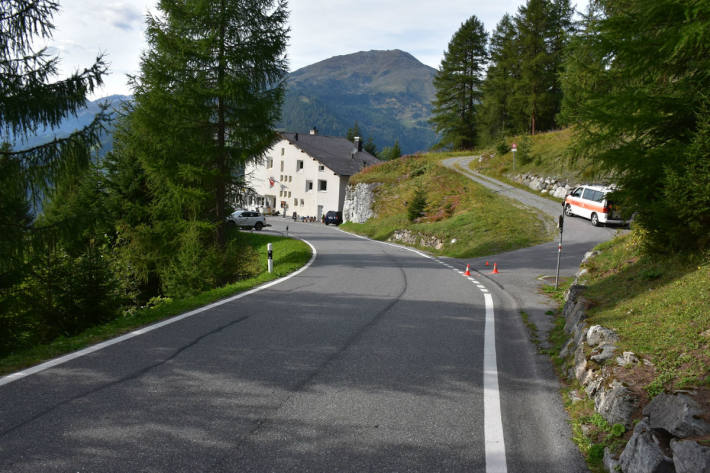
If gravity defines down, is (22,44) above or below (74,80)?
above

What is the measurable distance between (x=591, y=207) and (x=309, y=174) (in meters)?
44.5

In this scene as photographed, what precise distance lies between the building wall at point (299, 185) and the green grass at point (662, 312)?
5335 cm

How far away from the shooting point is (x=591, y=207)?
25812 millimetres

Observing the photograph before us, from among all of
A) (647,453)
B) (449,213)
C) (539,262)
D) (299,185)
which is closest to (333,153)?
(299,185)

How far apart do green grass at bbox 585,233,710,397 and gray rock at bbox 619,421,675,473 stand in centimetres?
83

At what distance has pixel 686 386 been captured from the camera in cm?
405

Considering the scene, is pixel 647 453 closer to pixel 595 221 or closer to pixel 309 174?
pixel 595 221

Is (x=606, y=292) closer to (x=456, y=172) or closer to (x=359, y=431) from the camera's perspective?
(x=359, y=431)

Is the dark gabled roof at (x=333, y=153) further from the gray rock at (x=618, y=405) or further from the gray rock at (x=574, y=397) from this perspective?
the gray rock at (x=618, y=405)

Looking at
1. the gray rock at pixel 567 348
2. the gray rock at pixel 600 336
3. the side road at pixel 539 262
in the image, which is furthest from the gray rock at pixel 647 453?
the side road at pixel 539 262

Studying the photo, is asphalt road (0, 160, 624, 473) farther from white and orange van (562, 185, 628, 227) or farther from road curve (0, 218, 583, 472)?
white and orange van (562, 185, 628, 227)

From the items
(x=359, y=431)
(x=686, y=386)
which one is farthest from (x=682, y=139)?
(x=359, y=431)

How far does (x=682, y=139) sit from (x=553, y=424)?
6.10 meters

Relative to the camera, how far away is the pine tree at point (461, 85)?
202ft
